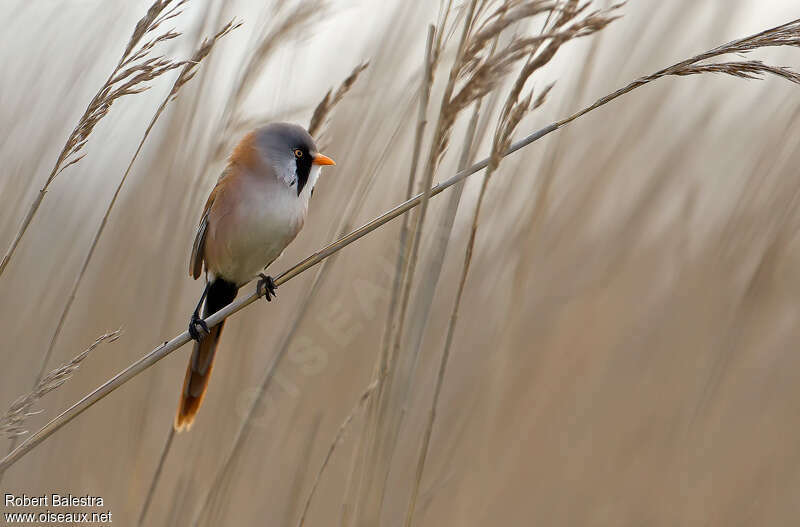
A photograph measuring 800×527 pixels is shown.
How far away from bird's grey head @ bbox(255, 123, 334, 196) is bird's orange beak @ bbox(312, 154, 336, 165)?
0.08m

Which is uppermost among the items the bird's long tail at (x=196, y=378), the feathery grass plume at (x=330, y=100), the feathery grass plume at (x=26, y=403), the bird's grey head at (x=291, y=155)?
the bird's grey head at (x=291, y=155)

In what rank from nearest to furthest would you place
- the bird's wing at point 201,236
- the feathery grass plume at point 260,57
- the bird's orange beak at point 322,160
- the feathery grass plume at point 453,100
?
the feathery grass plume at point 453,100 → the feathery grass plume at point 260,57 → the bird's orange beak at point 322,160 → the bird's wing at point 201,236

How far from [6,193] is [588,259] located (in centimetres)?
161

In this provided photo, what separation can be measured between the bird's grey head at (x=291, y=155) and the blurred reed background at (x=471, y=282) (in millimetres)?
67

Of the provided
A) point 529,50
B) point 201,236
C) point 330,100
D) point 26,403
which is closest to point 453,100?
point 529,50

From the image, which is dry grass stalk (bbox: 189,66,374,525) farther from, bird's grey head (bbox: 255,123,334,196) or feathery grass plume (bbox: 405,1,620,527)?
bird's grey head (bbox: 255,123,334,196)

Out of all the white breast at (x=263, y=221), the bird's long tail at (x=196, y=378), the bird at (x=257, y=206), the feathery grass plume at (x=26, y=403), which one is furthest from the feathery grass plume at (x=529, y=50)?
the white breast at (x=263, y=221)

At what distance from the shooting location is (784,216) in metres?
1.62

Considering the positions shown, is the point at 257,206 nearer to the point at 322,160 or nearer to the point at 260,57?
the point at 322,160

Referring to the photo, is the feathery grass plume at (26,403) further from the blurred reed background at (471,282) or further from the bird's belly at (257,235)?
the bird's belly at (257,235)

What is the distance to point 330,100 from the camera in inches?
60.4

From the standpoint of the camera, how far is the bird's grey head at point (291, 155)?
2.24 metres

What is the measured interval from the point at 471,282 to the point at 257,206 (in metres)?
0.68

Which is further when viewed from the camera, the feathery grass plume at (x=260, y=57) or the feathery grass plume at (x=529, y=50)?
the feathery grass plume at (x=260, y=57)
